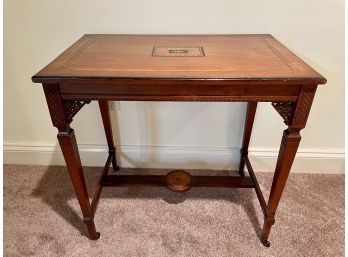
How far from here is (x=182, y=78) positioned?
2.19 feet

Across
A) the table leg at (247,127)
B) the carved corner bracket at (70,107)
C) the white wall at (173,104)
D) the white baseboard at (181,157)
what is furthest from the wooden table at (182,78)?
the white baseboard at (181,157)

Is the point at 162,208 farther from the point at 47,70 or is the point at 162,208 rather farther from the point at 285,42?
the point at 285,42

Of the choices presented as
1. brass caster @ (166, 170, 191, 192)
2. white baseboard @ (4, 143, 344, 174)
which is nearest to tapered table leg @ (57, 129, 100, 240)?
brass caster @ (166, 170, 191, 192)

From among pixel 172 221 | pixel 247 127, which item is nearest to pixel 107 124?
pixel 172 221

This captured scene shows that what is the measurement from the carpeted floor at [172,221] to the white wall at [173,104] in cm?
17

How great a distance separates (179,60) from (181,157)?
2.39 ft

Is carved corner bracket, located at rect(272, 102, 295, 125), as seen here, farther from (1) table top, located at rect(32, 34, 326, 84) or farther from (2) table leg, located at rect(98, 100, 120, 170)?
(2) table leg, located at rect(98, 100, 120, 170)

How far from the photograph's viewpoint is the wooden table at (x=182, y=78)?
0.68m

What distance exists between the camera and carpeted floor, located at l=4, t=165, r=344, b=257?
1047 millimetres

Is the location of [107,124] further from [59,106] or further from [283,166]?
[283,166]

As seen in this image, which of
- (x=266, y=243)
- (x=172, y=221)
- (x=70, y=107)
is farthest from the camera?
(x=172, y=221)

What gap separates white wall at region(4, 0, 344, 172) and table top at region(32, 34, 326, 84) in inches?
3.5

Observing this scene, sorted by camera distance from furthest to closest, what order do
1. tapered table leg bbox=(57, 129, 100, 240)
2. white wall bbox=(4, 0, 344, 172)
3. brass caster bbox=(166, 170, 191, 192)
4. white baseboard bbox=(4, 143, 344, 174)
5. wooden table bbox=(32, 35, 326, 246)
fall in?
1. white baseboard bbox=(4, 143, 344, 174)
2. brass caster bbox=(166, 170, 191, 192)
3. white wall bbox=(4, 0, 344, 172)
4. tapered table leg bbox=(57, 129, 100, 240)
5. wooden table bbox=(32, 35, 326, 246)

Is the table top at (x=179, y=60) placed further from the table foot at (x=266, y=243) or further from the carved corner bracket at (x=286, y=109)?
the table foot at (x=266, y=243)
